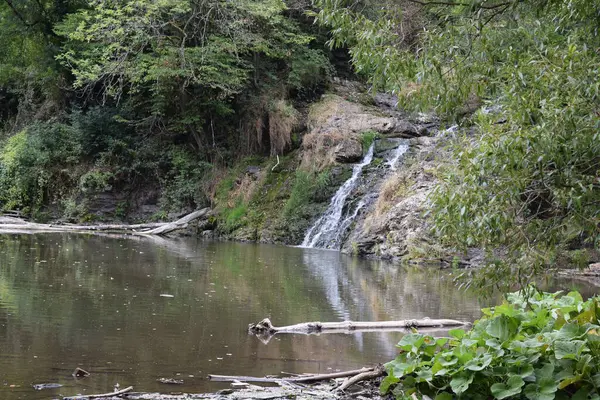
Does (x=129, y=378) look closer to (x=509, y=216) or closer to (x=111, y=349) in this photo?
(x=111, y=349)

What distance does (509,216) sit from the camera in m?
5.17

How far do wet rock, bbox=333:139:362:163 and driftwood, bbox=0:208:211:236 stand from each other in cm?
531

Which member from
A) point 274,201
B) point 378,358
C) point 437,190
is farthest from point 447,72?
point 274,201

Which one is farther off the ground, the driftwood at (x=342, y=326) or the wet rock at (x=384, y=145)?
the wet rock at (x=384, y=145)

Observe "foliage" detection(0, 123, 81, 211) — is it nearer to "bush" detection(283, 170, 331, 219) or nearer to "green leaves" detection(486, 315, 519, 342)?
"bush" detection(283, 170, 331, 219)

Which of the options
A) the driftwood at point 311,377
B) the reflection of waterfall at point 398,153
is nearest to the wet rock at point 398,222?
the reflection of waterfall at point 398,153

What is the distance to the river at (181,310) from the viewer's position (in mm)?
6625

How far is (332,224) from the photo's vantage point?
22.5 metres

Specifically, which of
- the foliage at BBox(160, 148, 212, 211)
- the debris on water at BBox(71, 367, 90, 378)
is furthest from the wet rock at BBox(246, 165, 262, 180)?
the debris on water at BBox(71, 367, 90, 378)

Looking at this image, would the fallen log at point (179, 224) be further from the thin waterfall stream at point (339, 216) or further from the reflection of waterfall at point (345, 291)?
the reflection of waterfall at point (345, 291)

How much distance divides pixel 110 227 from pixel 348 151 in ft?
27.9

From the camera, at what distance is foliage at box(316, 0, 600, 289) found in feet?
16.3

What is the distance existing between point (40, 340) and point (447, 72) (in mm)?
4660

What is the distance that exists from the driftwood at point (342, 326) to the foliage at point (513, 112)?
3.32 meters
